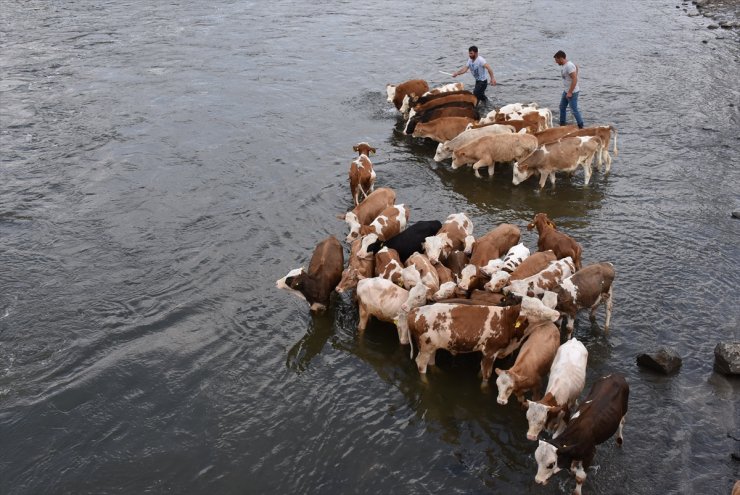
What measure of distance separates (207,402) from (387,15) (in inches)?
902

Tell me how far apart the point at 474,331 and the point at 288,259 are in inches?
169

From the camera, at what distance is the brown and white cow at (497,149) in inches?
592

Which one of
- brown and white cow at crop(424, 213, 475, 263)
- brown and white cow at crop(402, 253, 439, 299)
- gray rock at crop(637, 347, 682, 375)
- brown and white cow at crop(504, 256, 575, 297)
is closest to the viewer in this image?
gray rock at crop(637, 347, 682, 375)

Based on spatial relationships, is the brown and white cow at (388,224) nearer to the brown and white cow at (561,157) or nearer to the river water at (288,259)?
the river water at (288,259)

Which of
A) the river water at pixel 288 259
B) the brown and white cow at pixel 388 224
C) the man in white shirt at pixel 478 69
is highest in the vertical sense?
the man in white shirt at pixel 478 69

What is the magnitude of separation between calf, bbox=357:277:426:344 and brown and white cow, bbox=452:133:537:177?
19.6ft

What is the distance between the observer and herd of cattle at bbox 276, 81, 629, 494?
7.92 meters

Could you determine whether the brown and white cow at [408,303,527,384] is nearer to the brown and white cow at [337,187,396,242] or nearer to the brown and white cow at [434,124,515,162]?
the brown and white cow at [337,187,396,242]

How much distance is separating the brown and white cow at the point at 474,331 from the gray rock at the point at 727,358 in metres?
2.60

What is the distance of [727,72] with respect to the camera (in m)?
21.0

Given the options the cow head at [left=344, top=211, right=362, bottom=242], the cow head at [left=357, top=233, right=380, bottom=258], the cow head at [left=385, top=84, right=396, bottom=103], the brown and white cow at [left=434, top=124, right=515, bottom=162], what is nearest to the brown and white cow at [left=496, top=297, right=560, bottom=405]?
the cow head at [left=357, top=233, right=380, bottom=258]

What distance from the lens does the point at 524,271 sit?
10.4 meters

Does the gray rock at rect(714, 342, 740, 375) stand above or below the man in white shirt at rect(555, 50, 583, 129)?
below

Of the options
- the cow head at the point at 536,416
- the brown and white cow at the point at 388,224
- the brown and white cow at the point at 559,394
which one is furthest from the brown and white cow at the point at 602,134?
the cow head at the point at 536,416
